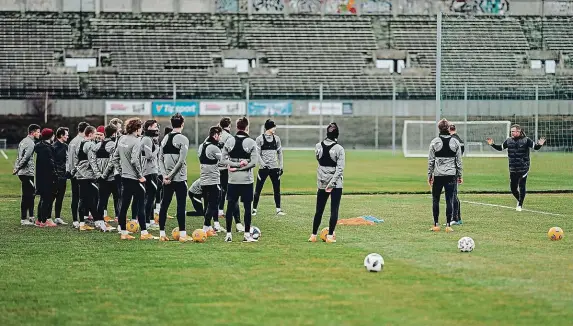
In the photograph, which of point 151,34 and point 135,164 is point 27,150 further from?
point 151,34

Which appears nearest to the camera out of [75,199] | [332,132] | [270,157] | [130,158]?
[332,132]

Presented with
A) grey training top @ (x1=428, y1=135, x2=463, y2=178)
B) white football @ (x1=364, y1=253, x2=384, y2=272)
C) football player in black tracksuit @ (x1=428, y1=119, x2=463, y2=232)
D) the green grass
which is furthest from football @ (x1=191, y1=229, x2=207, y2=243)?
the green grass

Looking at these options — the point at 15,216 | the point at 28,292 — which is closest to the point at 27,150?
the point at 15,216

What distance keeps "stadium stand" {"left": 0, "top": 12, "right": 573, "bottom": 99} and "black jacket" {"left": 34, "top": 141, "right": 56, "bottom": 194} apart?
42.6m

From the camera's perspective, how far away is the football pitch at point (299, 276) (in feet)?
33.3

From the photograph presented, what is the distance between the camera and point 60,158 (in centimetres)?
2138

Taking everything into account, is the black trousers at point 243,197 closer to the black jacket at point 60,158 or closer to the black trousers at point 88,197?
the black trousers at point 88,197

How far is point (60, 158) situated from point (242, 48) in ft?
157

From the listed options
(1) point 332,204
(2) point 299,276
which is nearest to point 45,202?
(1) point 332,204

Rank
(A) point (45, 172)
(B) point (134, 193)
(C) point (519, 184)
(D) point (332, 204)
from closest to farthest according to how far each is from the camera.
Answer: (D) point (332, 204), (B) point (134, 193), (A) point (45, 172), (C) point (519, 184)

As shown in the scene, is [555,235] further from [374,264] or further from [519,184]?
[519,184]

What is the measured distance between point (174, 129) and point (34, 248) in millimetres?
3135

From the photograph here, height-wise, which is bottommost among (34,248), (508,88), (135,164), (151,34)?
(34,248)

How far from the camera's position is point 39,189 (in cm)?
2092
